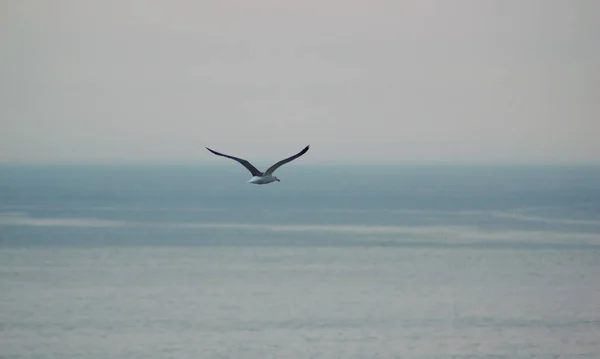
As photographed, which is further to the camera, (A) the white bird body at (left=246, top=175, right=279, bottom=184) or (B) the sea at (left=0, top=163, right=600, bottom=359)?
(B) the sea at (left=0, top=163, right=600, bottom=359)

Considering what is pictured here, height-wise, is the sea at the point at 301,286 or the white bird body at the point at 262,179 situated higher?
the white bird body at the point at 262,179

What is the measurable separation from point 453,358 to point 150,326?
19.9ft

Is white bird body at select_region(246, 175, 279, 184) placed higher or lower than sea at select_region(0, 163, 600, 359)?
higher

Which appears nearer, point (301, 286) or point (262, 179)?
point (262, 179)

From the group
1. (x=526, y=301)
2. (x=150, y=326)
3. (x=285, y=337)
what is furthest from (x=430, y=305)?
(x=150, y=326)

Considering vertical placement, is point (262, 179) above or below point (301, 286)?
above

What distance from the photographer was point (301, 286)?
87.8 feet

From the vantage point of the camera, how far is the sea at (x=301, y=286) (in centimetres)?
2088

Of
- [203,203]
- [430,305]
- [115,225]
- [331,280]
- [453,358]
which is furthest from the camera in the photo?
[203,203]

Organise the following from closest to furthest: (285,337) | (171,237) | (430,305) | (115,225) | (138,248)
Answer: (285,337)
(430,305)
(138,248)
(171,237)
(115,225)

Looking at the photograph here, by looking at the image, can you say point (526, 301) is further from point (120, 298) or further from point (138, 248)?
point (138, 248)

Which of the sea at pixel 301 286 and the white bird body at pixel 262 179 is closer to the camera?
the white bird body at pixel 262 179

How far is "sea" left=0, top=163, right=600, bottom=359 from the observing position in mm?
20875

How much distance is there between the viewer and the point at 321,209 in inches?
2240
